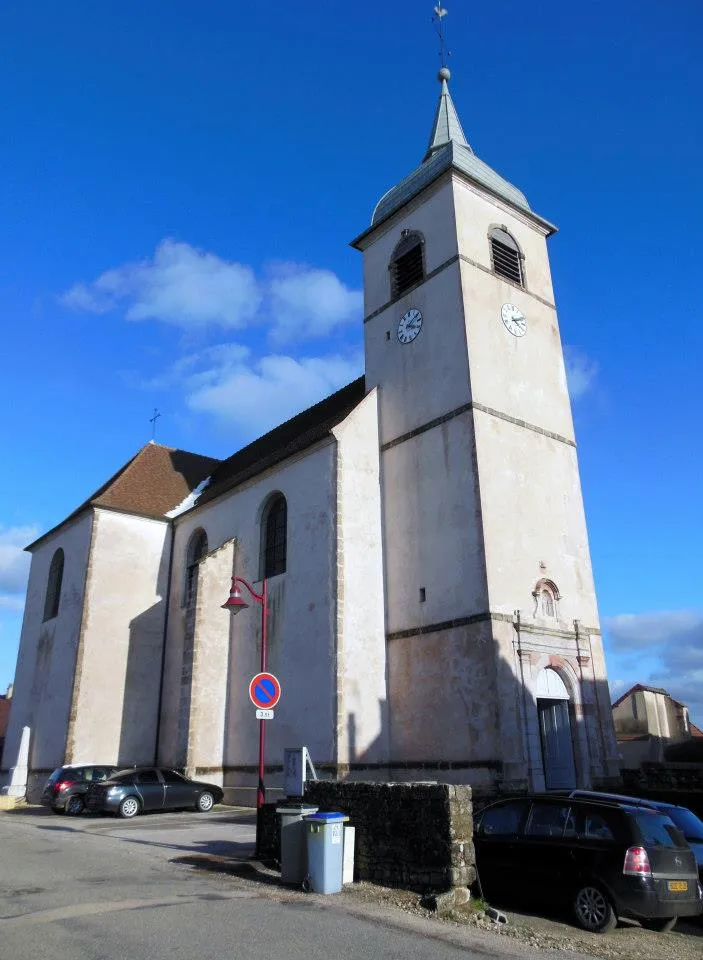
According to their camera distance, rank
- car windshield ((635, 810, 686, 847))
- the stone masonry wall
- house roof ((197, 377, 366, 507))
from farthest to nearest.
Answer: house roof ((197, 377, 366, 507))
the stone masonry wall
car windshield ((635, 810, 686, 847))

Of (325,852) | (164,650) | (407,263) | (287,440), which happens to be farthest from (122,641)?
(325,852)

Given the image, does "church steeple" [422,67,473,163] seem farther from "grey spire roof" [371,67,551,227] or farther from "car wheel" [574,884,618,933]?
"car wheel" [574,884,618,933]

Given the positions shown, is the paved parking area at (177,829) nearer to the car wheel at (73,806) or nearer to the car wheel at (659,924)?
the car wheel at (73,806)

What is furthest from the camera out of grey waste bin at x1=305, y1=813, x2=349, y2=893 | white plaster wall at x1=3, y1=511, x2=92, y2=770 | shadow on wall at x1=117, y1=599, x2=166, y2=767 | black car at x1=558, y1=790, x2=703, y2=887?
white plaster wall at x1=3, y1=511, x2=92, y2=770

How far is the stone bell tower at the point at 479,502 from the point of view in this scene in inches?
655

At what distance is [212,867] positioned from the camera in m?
10.4

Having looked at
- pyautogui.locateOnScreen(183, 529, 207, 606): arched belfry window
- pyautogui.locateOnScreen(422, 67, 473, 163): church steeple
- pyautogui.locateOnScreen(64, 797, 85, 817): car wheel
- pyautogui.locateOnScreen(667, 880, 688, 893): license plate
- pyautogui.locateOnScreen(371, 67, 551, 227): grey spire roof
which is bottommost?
pyautogui.locateOnScreen(667, 880, 688, 893): license plate

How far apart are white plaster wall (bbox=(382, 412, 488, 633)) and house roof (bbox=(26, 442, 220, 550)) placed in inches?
421

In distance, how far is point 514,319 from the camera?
21.1 metres

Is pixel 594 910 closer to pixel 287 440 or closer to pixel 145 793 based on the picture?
pixel 145 793

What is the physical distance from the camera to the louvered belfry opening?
21.8 m

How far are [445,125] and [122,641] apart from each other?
68.8ft

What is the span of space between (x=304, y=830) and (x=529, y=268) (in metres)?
18.3

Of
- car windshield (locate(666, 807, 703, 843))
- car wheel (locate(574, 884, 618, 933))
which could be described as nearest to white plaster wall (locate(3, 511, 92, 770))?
car windshield (locate(666, 807, 703, 843))
